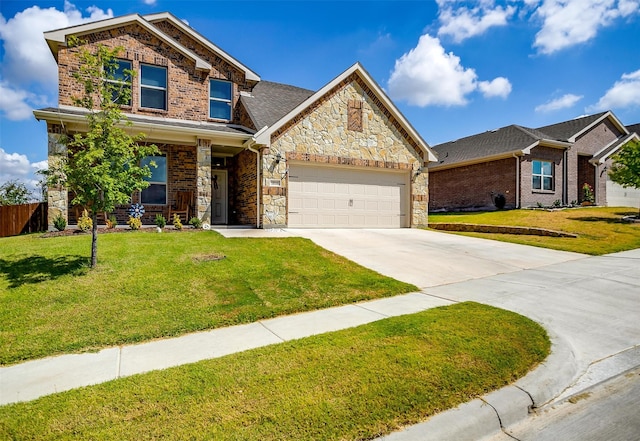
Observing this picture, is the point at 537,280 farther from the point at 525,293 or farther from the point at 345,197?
the point at 345,197

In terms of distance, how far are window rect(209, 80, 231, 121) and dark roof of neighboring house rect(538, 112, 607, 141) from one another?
2045 cm

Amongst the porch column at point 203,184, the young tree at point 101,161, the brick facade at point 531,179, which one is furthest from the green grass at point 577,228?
the young tree at point 101,161

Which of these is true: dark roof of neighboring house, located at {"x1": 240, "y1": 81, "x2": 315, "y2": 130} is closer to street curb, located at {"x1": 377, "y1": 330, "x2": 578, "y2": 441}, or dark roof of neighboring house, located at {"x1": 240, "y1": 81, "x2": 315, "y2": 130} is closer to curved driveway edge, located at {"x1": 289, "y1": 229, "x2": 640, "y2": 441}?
curved driveway edge, located at {"x1": 289, "y1": 229, "x2": 640, "y2": 441}

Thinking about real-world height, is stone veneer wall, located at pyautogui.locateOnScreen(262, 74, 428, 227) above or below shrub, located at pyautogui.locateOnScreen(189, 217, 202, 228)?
above

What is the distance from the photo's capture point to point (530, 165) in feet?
72.6

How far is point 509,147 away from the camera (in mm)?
22297

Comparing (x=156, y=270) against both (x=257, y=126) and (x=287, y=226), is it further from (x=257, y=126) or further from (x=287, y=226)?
(x=257, y=126)

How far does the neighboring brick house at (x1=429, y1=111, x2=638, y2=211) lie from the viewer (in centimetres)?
2212

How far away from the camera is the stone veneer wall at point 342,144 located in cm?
1330

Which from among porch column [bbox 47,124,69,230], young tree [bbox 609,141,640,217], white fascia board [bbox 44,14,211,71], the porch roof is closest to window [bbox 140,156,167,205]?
the porch roof

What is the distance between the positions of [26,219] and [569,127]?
3039cm

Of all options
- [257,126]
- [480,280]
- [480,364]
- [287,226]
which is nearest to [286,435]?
[480,364]

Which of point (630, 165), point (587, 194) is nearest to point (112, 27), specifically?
point (630, 165)

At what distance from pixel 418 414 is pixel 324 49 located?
14049mm
